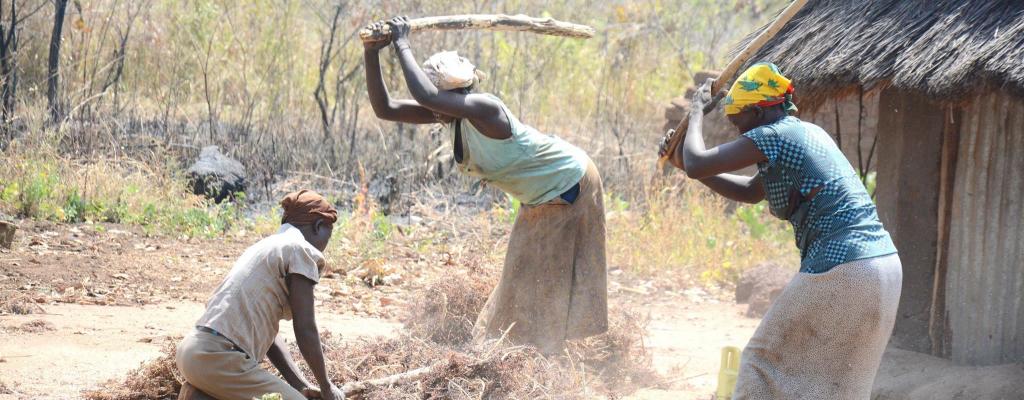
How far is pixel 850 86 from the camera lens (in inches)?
188

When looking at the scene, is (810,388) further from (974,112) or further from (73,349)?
(73,349)

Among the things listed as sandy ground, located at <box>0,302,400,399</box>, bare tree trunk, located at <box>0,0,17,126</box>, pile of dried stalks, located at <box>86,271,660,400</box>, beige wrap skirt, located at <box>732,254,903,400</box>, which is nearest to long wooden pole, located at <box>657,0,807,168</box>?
beige wrap skirt, located at <box>732,254,903,400</box>

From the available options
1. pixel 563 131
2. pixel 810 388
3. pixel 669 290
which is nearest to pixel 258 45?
pixel 563 131

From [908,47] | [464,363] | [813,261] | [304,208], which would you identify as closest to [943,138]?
[908,47]

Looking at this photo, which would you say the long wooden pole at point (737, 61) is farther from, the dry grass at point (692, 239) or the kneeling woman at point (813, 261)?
the dry grass at point (692, 239)

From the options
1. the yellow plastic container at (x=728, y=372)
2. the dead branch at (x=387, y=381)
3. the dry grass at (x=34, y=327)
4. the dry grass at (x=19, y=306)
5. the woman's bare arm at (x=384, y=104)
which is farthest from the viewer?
the dry grass at (x=19, y=306)

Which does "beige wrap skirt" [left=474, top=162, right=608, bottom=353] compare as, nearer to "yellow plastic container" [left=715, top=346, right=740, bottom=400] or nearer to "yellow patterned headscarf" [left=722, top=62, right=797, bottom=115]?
"yellow plastic container" [left=715, top=346, right=740, bottom=400]

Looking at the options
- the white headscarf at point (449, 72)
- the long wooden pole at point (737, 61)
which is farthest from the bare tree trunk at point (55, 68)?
the long wooden pole at point (737, 61)

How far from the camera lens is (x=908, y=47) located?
461cm

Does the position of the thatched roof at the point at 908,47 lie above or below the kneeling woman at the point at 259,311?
above

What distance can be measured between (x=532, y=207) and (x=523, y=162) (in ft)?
0.94

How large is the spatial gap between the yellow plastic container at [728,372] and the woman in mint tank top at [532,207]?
603 millimetres

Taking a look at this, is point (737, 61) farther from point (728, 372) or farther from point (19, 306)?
point (19, 306)

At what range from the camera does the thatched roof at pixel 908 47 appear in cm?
427
